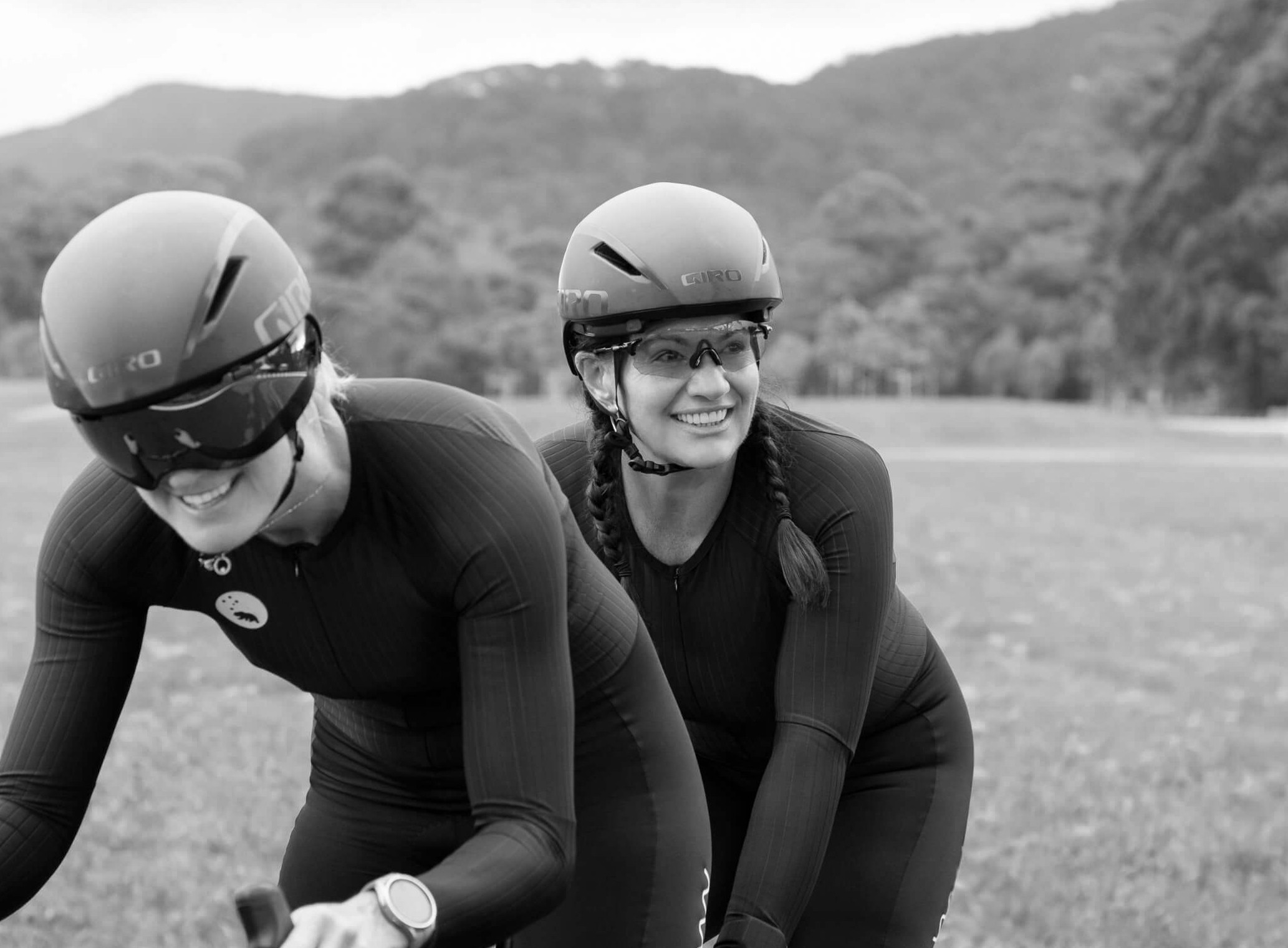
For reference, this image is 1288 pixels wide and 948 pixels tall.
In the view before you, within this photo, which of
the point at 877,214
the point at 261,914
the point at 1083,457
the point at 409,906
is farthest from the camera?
the point at 877,214

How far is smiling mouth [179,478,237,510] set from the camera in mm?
2449

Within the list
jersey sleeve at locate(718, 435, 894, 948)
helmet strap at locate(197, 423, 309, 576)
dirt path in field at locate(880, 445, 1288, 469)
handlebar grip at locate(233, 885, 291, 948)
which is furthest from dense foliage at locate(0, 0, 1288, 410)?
dirt path in field at locate(880, 445, 1288, 469)

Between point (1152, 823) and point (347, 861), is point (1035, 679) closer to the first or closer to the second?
point (1152, 823)

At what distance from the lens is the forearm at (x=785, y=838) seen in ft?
10.7

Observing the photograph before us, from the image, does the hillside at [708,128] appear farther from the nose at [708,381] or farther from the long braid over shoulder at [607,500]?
the nose at [708,381]

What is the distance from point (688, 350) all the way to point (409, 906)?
1.85 metres

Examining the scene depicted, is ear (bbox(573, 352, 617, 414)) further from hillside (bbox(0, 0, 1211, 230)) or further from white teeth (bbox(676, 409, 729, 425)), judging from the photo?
hillside (bbox(0, 0, 1211, 230))

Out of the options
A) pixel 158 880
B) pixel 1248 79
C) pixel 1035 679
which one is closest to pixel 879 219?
pixel 1248 79

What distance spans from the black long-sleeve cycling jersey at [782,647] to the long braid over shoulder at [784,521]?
3cm

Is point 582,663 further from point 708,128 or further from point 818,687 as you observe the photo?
point 708,128

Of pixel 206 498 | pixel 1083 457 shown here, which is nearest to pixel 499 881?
pixel 206 498

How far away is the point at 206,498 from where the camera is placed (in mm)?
2449

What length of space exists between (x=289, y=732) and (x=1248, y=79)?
156 ft

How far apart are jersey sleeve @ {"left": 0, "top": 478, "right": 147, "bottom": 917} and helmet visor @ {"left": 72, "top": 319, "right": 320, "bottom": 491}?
0.45 metres
